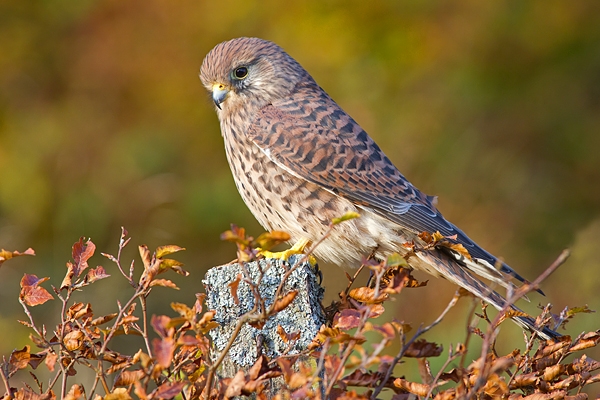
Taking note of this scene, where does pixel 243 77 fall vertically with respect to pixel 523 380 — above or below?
above

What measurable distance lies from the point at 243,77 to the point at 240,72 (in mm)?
28

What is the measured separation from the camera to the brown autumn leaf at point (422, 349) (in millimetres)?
1687

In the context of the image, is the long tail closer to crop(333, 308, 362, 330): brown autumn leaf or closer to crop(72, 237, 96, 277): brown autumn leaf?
crop(333, 308, 362, 330): brown autumn leaf

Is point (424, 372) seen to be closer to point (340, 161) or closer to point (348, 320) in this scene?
point (348, 320)

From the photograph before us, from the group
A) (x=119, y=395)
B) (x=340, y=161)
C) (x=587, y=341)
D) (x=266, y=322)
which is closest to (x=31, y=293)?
(x=119, y=395)

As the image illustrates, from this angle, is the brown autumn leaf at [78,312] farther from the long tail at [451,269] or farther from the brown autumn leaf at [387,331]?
the long tail at [451,269]

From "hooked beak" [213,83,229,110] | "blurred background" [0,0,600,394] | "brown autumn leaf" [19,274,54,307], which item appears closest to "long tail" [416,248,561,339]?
"hooked beak" [213,83,229,110]

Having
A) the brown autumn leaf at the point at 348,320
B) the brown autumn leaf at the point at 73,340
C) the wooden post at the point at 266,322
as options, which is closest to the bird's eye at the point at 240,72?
the wooden post at the point at 266,322

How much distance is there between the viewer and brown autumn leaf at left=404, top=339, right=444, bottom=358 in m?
1.69

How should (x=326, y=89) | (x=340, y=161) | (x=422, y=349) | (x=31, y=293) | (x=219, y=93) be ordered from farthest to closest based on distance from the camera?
(x=326, y=89)
(x=219, y=93)
(x=340, y=161)
(x=31, y=293)
(x=422, y=349)

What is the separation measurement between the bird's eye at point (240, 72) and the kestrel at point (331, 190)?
17cm

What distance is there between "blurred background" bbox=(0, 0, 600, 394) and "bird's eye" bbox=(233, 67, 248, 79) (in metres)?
2.50

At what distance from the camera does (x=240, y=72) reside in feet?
11.9

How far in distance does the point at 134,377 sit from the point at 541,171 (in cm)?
575
